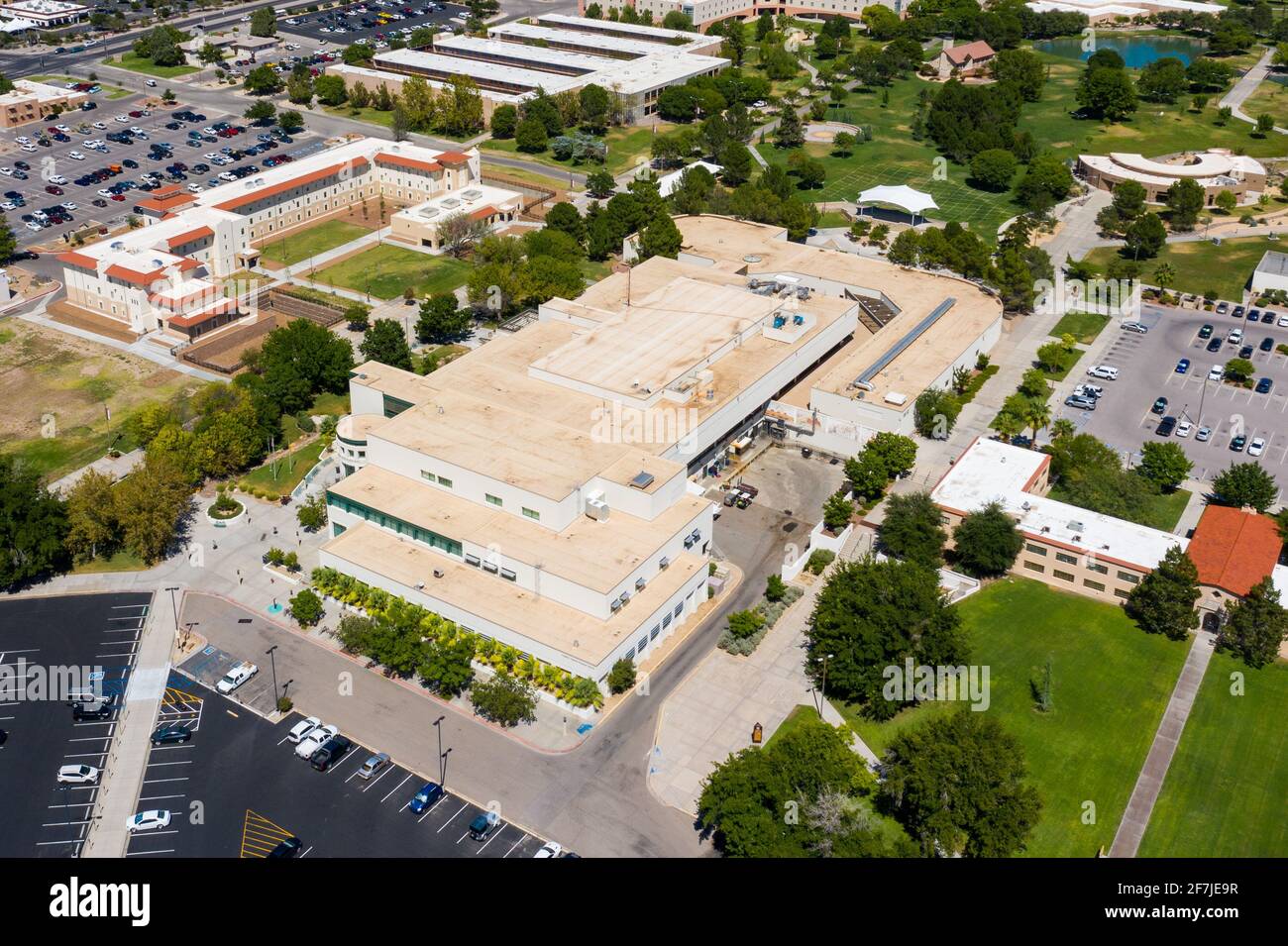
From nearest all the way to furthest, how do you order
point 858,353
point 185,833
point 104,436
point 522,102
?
point 185,833 < point 104,436 < point 858,353 < point 522,102

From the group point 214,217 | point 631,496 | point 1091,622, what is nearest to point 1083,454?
point 1091,622

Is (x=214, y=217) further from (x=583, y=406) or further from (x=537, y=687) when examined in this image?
(x=537, y=687)

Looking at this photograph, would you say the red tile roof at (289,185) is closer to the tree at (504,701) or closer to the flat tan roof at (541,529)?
the flat tan roof at (541,529)

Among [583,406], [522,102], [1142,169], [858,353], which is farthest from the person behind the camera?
[522,102]

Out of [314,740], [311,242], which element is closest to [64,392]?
[311,242]

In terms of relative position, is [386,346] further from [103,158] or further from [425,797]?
[103,158]

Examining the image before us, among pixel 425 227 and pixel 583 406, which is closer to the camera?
pixel 583 406
